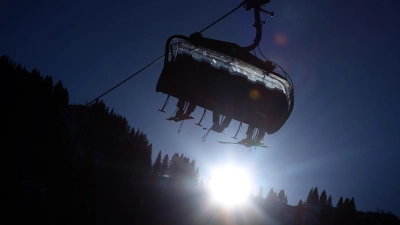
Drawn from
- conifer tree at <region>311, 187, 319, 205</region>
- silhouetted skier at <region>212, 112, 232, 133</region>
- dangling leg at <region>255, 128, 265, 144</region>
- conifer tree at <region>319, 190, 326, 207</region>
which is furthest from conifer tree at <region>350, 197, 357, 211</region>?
silhouetted skier at <region>212, 112, 232, 133</region>

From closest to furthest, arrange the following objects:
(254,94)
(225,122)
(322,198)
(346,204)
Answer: (254,94)
(225,122)
(346,204)
(322,198)

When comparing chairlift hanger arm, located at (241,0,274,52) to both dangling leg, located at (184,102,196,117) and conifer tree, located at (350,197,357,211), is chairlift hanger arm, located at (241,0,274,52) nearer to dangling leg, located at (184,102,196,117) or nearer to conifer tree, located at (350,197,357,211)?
dangling leg, located at (184,102,196,117)

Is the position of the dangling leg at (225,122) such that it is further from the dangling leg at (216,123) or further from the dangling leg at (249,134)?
the dangling leg at (249,134)

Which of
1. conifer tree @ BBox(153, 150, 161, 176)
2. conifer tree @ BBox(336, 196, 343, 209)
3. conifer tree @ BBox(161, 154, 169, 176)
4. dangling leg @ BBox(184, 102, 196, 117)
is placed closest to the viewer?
dangling leg @ BBox(184, 102, 196, 117)

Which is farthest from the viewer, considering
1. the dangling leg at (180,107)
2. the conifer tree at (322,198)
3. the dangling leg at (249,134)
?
the conifer tree at (322,198)

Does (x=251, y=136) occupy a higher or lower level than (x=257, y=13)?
lower

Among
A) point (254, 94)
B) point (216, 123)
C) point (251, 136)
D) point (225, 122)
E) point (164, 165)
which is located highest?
point (164, 165)

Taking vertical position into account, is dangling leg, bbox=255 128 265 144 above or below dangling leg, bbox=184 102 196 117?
below

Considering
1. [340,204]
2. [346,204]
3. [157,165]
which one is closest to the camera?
[346,204]

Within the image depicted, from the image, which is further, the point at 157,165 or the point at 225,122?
the point at 157,165

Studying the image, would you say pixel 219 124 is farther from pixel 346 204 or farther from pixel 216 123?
pixel 346 204

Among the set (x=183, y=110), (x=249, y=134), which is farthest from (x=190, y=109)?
(x=249, y=134)

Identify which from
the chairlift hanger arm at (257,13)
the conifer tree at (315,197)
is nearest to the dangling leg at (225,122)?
the chairlift hanger arm at (257,13)

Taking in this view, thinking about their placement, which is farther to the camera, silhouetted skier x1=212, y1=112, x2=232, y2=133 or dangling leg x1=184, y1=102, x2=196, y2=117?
silhouetted skier x1=212, y1=112, x2=232, y2=133
